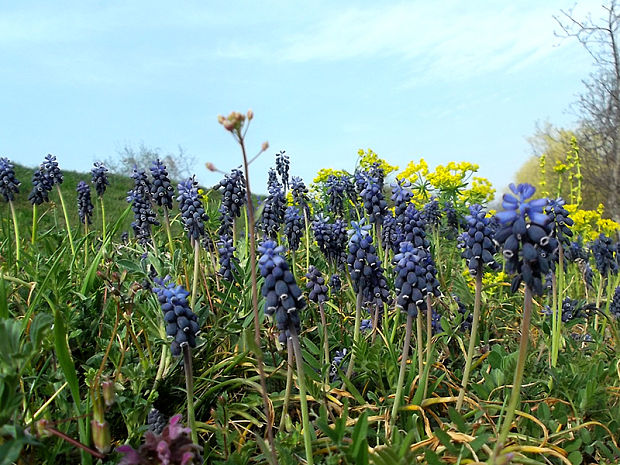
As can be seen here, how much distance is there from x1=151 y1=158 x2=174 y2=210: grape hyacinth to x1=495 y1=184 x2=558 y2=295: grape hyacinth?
3.40 m

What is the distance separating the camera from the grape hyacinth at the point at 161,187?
479cm

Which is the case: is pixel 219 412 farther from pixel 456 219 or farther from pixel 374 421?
pixel 456 219

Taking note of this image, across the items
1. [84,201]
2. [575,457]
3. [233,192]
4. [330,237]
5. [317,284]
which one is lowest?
[575,457]

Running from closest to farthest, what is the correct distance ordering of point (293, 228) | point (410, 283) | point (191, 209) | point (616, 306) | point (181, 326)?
point (181, 326)
point (410, 283)
point (191, 209)
point (293, 228)
point (616, 306)

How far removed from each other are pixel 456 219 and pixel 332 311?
11.2 ft

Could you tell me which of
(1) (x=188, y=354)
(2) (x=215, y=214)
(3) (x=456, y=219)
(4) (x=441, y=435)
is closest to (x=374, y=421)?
(4) (x=441, y=435)

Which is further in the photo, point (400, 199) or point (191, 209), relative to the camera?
point (400, 199)

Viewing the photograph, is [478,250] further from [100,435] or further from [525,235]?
[100,435]

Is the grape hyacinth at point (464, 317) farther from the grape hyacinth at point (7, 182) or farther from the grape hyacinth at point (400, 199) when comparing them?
the grape hyacinth at point (7, 182)

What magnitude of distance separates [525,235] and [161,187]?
11.6 ft

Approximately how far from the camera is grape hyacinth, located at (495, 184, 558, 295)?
81.0 inches

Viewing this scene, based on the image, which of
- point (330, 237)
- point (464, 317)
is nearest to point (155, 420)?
point (330, 237)

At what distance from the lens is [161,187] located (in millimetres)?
4793

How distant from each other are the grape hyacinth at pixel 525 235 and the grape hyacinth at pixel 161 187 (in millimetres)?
3401
